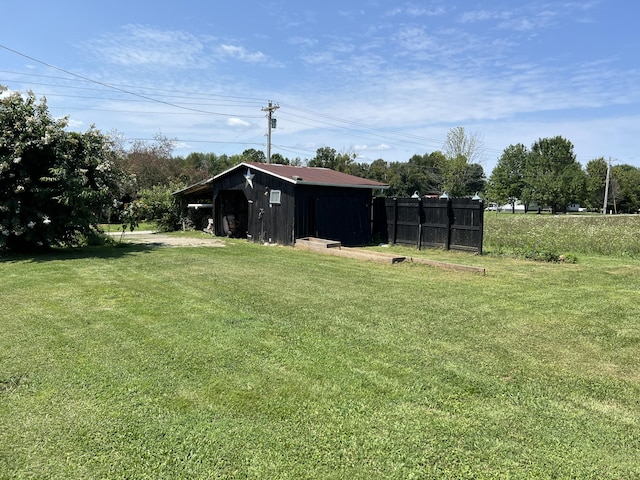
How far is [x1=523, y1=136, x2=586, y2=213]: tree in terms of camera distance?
53312mm

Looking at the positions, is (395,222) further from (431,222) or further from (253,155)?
(253,155)

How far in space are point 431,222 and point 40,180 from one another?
10.5 metres

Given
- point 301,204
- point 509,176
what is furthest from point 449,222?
point 509,176

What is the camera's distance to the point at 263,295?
6.34 metres

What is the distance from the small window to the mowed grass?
7643mm

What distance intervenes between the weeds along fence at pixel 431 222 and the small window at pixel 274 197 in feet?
11.3

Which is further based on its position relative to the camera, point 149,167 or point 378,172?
point 378,172

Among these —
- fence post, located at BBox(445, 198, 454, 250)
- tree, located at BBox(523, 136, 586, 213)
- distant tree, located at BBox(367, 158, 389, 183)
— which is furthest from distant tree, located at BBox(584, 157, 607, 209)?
fence post, located at BBox(445, 198, 454, 250)

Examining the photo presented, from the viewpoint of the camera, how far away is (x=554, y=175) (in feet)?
184

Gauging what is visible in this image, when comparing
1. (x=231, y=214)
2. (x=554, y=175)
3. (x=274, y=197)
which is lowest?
(x=231, y=214)

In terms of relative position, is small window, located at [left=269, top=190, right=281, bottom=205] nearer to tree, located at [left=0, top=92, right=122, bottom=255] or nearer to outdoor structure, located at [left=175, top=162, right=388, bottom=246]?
outdoor structure, located at [left=175, top=162, right=388, bottom=246]

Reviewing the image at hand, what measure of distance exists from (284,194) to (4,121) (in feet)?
24.8

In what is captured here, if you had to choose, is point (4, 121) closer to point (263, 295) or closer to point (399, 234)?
point (263, 295)

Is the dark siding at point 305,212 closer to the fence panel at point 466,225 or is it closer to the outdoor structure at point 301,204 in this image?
the outdoor structure at point 301,204
